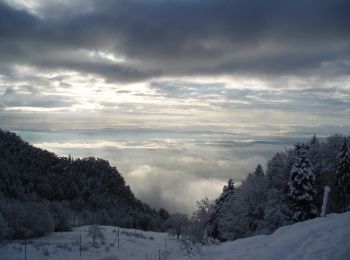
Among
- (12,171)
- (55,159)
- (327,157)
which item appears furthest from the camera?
(55,159)

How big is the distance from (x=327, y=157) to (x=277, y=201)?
8.40m

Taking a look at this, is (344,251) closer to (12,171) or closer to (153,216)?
(12,171)

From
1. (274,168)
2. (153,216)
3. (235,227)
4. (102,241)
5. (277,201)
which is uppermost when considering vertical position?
(274,168)

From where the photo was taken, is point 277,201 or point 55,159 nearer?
point 277,201

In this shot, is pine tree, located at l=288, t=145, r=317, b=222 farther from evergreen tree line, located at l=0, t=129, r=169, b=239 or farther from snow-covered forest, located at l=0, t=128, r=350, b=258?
evergreen tree line, located at l=0, t=129, r=169, b=239

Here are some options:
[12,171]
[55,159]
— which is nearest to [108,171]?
[55,159]

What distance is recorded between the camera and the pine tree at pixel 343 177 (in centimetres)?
3845

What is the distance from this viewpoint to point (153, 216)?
440 feet

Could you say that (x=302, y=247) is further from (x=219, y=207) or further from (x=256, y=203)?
(x=219, y=207)

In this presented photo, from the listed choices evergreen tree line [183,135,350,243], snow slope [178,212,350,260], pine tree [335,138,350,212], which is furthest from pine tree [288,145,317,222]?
snow slope [178,212,350,260]

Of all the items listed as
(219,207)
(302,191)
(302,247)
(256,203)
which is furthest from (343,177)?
(302,247)

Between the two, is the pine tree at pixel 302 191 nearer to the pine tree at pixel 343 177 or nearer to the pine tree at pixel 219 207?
the pine tree at pixel 343 177

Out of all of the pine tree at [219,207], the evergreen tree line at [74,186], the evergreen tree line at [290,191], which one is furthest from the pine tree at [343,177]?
the evergreen tree line at [74,186]

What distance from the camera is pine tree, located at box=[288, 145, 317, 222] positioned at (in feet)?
115
